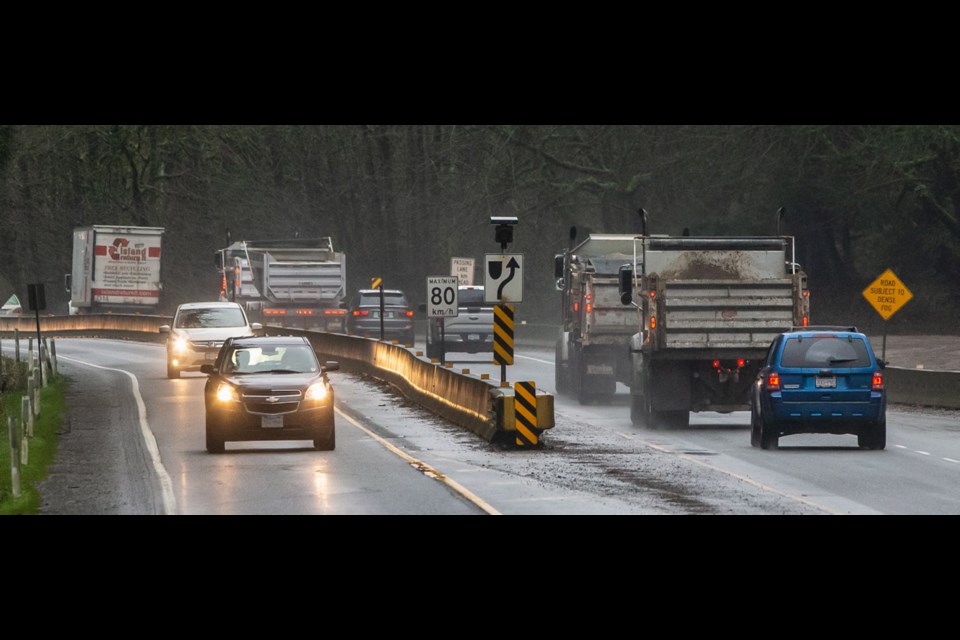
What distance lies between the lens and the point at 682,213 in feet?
229

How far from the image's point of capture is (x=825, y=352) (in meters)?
24.2

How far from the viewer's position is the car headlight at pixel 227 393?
77.8ft

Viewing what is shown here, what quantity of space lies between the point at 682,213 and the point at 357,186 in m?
14.7

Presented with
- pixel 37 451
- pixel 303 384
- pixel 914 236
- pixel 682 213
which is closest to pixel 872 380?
pixel 303 384

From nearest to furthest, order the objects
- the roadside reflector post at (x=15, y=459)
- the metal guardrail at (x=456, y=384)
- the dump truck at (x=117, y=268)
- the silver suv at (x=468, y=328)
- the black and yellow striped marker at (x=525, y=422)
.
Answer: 1. the roadside reflector post at (x=15, y=459)
2. the black and yellow striped marker at (x=525, y=422)
3. the metal guardrail at (x=456, y=384)
4. the silver suv at (x=468, y=328)
5. the dump truck at (x=117, y=268)

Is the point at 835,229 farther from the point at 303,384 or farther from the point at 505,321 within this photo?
the point at 303,384

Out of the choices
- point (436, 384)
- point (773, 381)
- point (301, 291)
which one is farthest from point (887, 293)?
point (301, 291)

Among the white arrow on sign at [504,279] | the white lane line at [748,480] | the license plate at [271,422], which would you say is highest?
the white arrow on sign at [504,279]

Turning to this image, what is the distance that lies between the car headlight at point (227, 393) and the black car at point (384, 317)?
30.9m

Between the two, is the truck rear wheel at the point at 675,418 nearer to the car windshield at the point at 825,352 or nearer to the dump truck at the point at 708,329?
the dump truck at the point at 708,329

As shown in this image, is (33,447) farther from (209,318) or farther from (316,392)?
(209,318)

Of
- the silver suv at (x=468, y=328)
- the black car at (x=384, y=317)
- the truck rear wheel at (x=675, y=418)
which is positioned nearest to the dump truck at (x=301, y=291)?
the black car at (x=384, y=317)

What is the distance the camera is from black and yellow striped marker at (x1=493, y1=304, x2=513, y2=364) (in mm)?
26812

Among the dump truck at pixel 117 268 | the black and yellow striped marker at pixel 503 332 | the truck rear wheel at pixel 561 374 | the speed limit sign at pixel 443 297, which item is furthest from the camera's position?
the dump truck at pixel 117 268
